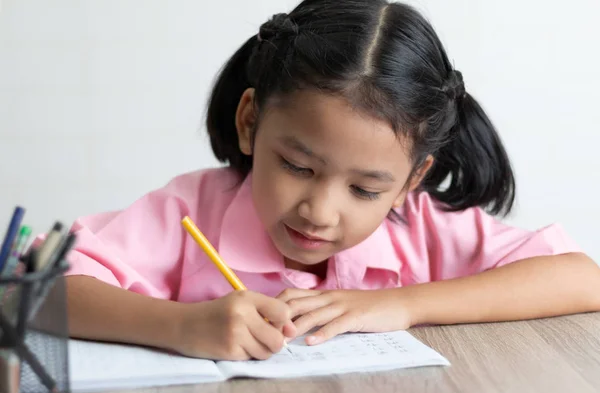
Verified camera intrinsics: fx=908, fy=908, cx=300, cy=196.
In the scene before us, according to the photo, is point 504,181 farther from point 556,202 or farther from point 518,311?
point 556,202

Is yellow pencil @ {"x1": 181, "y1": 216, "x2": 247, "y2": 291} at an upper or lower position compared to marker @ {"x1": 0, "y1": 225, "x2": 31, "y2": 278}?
lower

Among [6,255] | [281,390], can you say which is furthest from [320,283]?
[6,255]

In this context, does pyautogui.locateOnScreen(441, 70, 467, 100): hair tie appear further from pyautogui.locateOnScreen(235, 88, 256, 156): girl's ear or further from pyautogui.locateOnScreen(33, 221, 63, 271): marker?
pyautogui.locateOnScreen(33, 221, 63, 271): marker

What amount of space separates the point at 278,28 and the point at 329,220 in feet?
0.92

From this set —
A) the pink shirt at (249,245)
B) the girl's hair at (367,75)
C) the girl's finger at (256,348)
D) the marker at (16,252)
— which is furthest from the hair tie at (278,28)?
the marker at (16,252)

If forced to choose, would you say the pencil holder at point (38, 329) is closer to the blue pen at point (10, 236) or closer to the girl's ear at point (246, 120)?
the blue pen at point (10, 236)

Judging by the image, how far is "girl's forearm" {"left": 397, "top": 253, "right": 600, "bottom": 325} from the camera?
1048mm

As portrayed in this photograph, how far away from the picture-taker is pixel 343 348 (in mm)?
905

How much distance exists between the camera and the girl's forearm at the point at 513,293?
1.05 meters

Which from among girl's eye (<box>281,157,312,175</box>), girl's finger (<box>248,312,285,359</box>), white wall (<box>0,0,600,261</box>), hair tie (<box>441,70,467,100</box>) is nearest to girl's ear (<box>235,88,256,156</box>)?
girl's eye (<box>281,157,312,175</box>)

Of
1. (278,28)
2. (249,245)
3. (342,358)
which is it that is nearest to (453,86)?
(278,28)

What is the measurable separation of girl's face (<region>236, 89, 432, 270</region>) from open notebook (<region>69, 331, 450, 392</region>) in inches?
6.3

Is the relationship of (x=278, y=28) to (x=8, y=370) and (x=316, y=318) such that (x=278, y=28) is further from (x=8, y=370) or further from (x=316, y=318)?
(x=8, y=370)

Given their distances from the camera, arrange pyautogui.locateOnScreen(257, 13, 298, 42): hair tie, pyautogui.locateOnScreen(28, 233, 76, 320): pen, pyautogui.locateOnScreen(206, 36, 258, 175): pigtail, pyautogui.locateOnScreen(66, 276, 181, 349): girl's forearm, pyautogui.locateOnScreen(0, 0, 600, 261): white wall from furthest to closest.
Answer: pyautogui.locateOnScreen(0, 0, 600, 261): white wall, pyautogui.locateOnScreen(206, 36, 258, 175): pigtail, pyautogui.locateOnScreen(257, 13, 298, 42): hair tie, pyautogui.locateOnScreen(66, 276, 181, 349): girl's forearm, pyautogui.locateOnScreen(28, 233, 76, 320): pen
